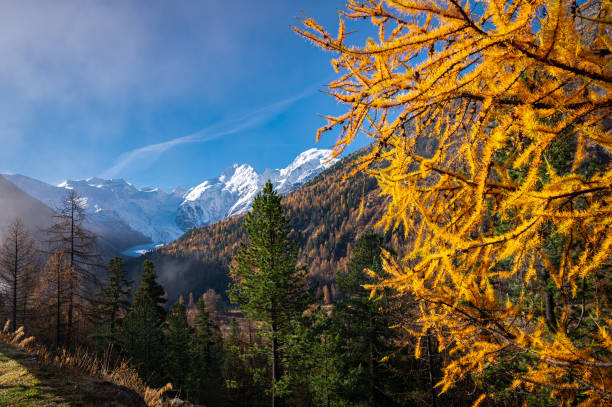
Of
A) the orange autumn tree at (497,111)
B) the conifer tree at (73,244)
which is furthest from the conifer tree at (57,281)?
the orange autumn tree at (497,111)

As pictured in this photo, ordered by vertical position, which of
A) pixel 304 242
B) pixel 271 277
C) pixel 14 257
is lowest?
pixel 271 277

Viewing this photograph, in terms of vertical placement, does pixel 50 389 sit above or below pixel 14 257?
below

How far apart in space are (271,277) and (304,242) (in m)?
150

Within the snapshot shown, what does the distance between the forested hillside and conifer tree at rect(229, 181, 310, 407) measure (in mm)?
97449

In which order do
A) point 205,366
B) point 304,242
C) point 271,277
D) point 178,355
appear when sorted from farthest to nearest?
point 304,242, point 205,366, point 178,355, point 271,277

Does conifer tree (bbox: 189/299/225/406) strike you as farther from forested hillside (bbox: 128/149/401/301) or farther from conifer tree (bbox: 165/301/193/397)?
forested hillside (bbox: 128/149/401/301)

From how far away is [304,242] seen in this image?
16050 cm

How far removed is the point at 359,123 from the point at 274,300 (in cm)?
1148

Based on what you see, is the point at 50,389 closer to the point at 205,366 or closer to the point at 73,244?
the point at 73,244

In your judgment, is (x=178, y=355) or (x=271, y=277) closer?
(x=271, y=277)

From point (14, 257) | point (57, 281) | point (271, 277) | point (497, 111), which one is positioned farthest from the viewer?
point (14, 257)

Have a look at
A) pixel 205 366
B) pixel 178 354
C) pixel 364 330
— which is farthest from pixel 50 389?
pixel 205 366

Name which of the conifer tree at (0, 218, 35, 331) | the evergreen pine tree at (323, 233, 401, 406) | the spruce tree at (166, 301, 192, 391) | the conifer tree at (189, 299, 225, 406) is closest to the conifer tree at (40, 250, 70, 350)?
the conifer tree at (0, 218, 35, 331)

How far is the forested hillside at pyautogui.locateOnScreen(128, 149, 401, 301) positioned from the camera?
426 ft
